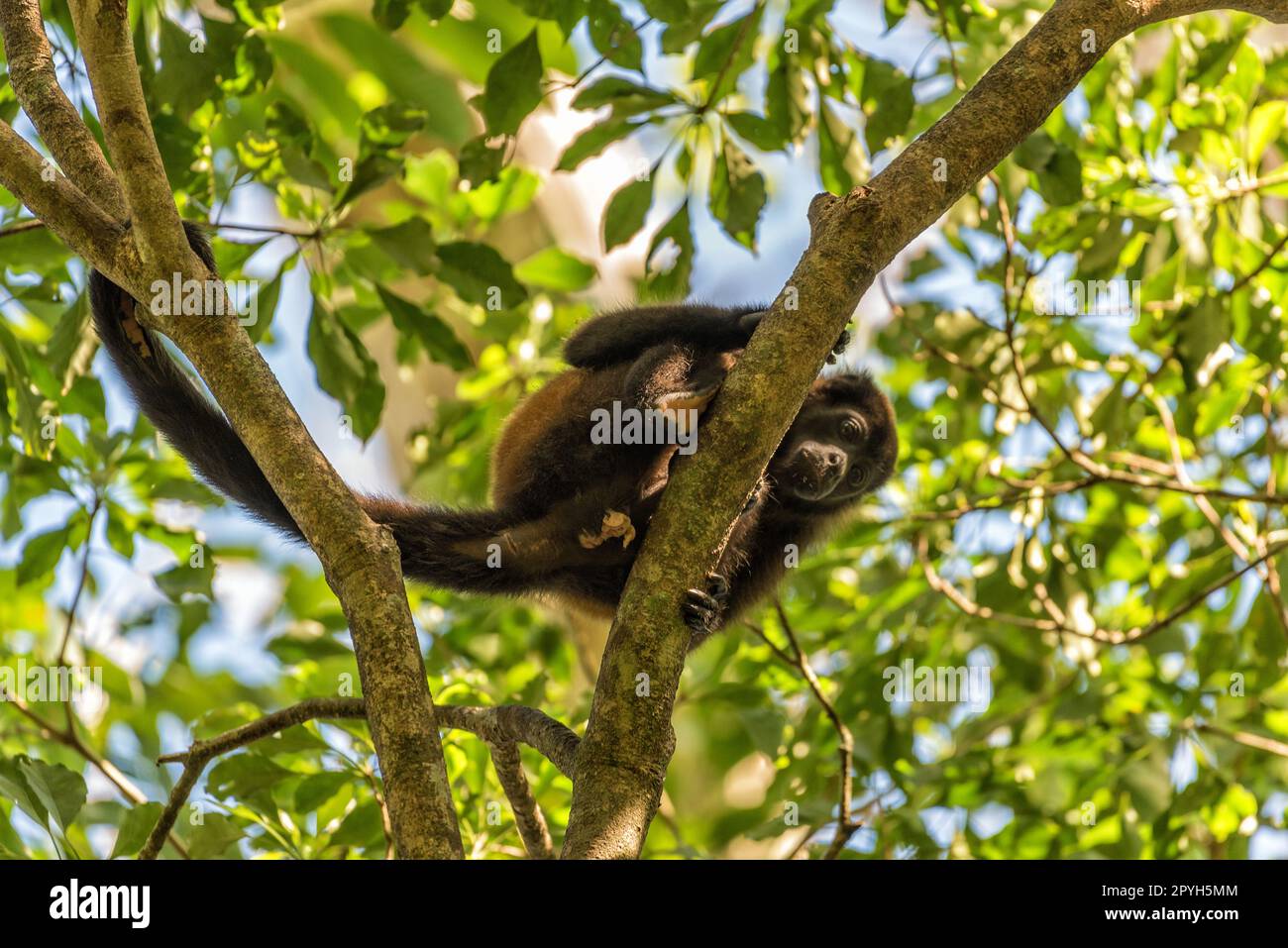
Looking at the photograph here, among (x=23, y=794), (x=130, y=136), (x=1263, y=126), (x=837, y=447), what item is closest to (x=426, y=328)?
(x=837, y=447)

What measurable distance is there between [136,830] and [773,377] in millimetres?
2344

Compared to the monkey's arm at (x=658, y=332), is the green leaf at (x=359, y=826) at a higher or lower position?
lower

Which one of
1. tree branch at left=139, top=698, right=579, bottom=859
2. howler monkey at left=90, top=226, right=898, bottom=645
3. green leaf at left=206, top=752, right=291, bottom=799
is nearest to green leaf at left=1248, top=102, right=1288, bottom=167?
howler monkey at left=90, top=226, right=898, bottom=645

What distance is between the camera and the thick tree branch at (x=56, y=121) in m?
3.43

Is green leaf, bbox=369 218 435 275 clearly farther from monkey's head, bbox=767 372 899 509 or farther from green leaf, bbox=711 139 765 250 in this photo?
monkey's head, bbox=767 372 899 509

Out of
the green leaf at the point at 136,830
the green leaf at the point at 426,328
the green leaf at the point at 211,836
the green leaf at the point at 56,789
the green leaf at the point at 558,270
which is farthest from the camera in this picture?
the green leaf at the point at 558,270

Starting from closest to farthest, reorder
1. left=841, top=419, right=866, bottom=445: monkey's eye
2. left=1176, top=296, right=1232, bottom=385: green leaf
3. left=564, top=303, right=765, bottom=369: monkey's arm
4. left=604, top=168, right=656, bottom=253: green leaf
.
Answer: left=564, top=303, right=765, bottom=369: monkey's arm
left=604, top=168, right=656, bottom=253: green leaf
left=1176, top=296, right=1232, bottom=385: green leaf
left=841, top=419, right=866, bottom=445: monkey's eye

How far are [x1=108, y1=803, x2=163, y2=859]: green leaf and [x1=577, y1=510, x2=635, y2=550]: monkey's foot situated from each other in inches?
62.4

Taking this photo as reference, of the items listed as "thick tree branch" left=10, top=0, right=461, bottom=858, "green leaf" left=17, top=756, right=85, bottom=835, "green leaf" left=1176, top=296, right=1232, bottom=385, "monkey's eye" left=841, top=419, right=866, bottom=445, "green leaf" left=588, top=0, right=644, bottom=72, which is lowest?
"green leaf" left=17, top=756, right=85, bottom=835

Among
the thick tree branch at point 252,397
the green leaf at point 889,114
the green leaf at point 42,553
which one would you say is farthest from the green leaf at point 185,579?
the green leaf at point 889,114

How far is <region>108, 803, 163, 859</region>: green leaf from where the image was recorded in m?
3.80

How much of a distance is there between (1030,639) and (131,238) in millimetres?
4586

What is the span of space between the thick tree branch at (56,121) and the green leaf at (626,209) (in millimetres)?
2082

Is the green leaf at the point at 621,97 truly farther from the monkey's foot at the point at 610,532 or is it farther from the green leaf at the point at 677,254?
the monkey's foot at the point at 610,532
